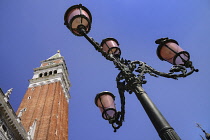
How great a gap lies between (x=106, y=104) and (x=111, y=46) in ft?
5.01

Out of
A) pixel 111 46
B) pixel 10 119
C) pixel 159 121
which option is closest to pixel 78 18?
pixel 111 46

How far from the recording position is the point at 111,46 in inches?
184

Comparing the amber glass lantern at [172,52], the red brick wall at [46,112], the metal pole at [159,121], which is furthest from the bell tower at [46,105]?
the metal pole at [159,121]

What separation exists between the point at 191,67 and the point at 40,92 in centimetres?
2315

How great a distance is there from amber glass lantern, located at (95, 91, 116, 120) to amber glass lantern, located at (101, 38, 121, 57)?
3.70 ft

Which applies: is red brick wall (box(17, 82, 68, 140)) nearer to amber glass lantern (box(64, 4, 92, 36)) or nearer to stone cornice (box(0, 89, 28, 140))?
Result: stone cornice (box(0, 89, 28, 140))

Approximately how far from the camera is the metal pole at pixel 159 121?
2.40 metres

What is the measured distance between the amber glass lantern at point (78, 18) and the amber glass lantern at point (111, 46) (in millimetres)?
626

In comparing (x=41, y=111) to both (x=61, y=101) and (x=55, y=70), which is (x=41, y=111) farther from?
(x=55, y=70)

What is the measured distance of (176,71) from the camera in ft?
11.7

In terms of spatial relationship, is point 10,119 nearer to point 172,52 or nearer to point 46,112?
point 46,112

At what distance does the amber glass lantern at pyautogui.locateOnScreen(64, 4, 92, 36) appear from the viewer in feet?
13.7

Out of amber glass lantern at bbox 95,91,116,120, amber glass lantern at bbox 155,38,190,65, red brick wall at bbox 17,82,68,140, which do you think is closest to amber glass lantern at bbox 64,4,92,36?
amber glass lantern at bbox 95,91,116,120

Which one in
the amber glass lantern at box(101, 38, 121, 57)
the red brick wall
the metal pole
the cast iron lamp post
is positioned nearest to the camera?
the metal pole
